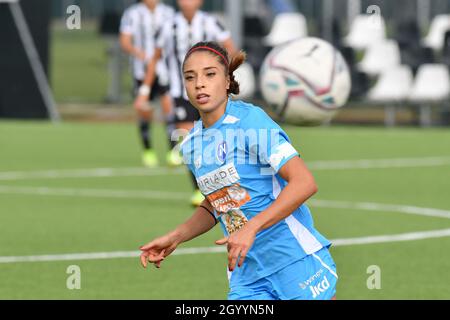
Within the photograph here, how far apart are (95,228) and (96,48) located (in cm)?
2882

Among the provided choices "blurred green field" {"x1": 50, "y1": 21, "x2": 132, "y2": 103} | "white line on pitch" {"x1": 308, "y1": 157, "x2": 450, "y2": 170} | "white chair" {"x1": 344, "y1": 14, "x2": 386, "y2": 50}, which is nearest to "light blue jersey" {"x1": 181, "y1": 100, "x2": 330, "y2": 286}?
"white line on pitch" {"x1": 308, "y1": 157, "x2": 450, "y2": 170}

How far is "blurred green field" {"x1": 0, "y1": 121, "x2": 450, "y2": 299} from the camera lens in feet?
31.2

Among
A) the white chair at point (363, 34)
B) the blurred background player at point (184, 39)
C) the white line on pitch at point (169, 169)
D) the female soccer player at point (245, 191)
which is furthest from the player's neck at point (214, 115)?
the white chair at point (363, 34)

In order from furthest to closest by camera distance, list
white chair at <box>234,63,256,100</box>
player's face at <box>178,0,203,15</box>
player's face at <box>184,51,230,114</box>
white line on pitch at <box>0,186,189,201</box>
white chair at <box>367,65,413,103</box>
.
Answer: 1. white chair at <box>367,65,413,103</box>
2. white chair at <box>234,63,256,100</box>
3. white line on pitch at <box>0,186,189,201</box>
4. player's face at <box>178,0,203,15</box>
5. player's face at <box>184,51,230,114</box>

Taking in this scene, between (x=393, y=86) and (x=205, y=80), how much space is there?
893 inches

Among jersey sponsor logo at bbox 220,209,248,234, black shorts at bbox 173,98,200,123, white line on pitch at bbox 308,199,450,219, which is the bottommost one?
white line on pitch at bbox 308,199,450,219

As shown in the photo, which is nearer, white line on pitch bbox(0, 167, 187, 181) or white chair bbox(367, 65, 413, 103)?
white line on pitch bbox(0, 167, 187, 181)

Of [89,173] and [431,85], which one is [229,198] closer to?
[89,173]

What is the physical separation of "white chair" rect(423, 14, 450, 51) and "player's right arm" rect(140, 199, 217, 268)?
2366 cm

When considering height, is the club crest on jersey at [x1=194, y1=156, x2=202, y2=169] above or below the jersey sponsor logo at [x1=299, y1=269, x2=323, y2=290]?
above

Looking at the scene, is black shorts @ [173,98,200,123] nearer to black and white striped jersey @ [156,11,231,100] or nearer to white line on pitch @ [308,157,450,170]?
black and white striped jersey @ [156,11,231,100]

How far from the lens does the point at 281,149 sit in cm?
600

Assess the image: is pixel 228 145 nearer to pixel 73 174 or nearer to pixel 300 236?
pixel 300 236
